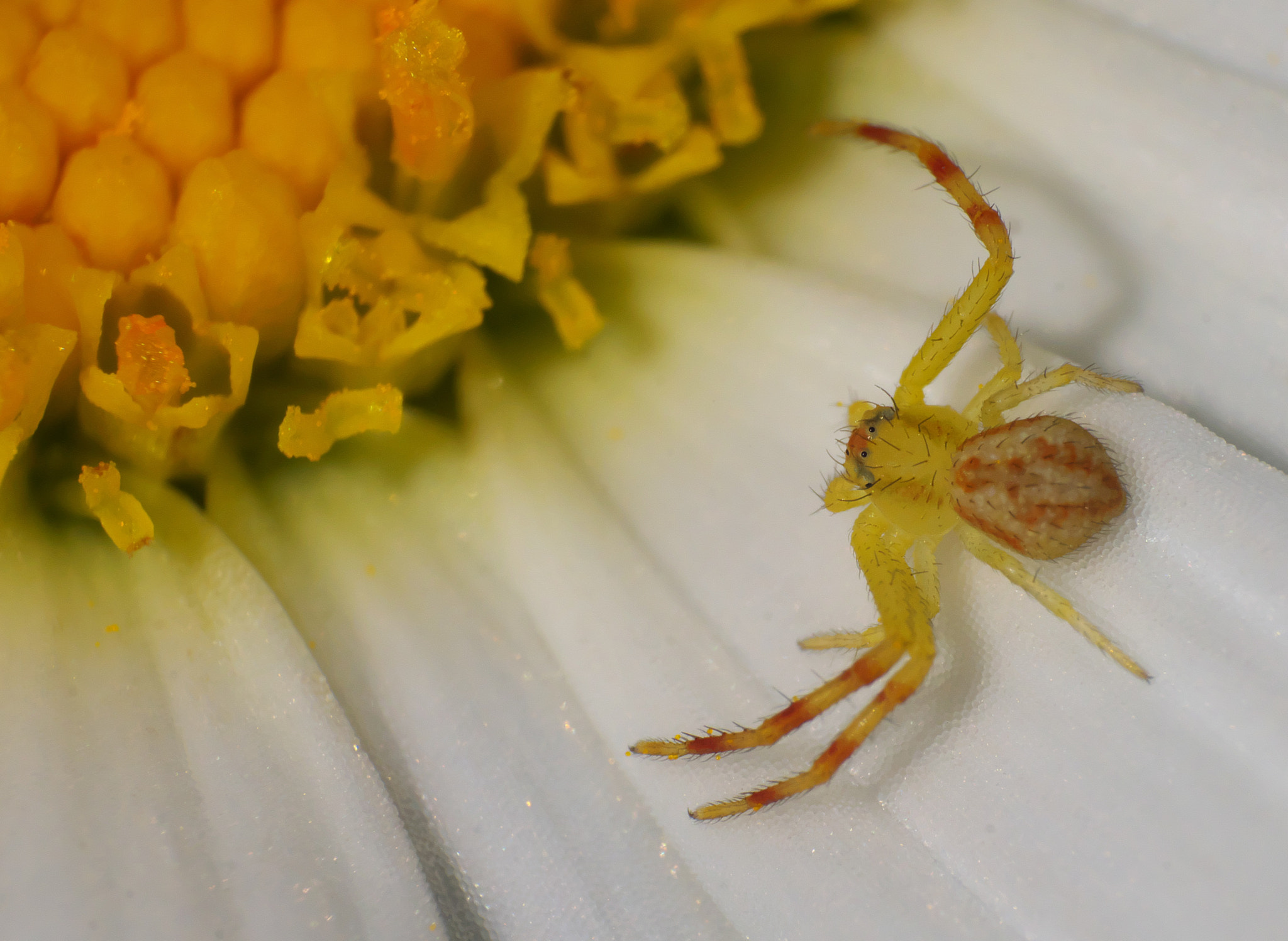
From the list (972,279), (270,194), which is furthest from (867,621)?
(270,194)

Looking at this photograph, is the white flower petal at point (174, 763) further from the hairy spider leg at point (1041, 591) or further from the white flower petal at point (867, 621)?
the hairy spider leg at point (1041, 591)

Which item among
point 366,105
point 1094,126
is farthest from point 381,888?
point 1094,126

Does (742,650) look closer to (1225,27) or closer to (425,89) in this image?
(425,89)

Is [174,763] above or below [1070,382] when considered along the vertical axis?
below

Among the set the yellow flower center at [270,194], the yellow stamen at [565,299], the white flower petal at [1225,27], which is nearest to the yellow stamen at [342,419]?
the yellow flower center at [270,194]

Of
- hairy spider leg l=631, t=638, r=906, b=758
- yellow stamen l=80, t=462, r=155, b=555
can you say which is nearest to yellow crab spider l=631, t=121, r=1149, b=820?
hairy spider leg l=631, t=638, r=906, b=758

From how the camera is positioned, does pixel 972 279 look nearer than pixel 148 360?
No

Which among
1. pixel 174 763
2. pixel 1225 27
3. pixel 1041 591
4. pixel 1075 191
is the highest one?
pixel 1225 27
